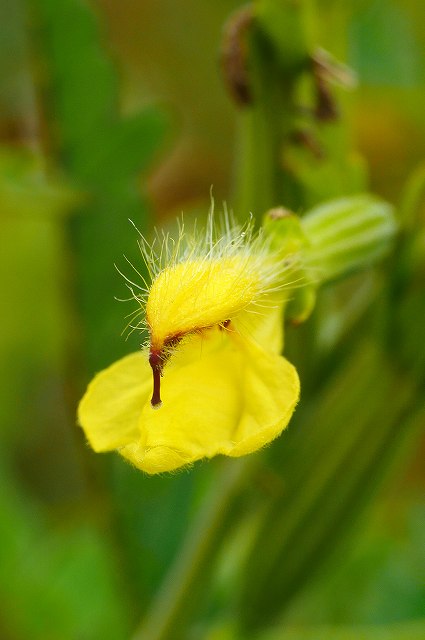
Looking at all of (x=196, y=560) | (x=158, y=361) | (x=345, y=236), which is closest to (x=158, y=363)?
(x=158, y=361)

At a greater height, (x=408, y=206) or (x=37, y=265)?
(x=408, y=206)

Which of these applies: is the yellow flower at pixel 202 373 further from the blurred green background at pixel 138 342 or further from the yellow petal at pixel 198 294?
the blurred green background at pixel 138 342

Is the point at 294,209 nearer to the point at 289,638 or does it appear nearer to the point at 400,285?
the point at 400,285

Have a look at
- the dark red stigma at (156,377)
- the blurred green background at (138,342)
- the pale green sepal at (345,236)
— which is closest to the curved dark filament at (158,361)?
the dark red stigma at (156,377)

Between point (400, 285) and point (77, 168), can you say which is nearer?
point (400, 285)

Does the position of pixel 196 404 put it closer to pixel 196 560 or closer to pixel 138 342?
pixel 196 560

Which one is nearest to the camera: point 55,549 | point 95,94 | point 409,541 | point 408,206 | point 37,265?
point 408,206

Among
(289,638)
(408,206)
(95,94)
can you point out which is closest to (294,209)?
(408,206)
